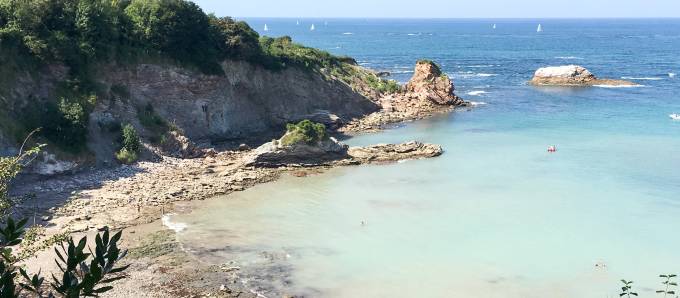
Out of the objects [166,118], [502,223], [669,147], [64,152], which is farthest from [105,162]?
[669,147]

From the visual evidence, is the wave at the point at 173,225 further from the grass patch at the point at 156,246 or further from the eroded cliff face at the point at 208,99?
the eroded cliff face at the point at 208,99

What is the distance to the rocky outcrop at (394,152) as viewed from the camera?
43125 mm

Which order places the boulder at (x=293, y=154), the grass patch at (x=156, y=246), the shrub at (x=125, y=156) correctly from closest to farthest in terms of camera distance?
the grass patch at (x=156, y=246) < the shrub at (x=125, y=156) < the boulder at (x=293, y=154)

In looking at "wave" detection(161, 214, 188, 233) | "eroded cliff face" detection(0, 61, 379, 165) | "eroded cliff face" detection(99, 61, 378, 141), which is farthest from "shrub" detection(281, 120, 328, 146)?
Result: "wave" detection(161, 214, 188, 233)

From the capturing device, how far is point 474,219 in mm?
31984

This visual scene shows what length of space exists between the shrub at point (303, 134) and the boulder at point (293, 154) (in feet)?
0.80

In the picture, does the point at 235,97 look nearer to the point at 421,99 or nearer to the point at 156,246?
the point at 421,99

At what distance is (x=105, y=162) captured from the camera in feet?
125

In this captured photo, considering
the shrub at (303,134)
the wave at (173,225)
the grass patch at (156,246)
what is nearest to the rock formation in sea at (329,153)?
the shrub at (303,134)

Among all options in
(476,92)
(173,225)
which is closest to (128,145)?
(173,225)

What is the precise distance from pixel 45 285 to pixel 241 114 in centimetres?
2851

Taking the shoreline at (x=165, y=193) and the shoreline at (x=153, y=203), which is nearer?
the shoreline at (x=153, y=203)

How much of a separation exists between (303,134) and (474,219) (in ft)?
44.6

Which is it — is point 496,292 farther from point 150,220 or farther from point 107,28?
point 107,28
